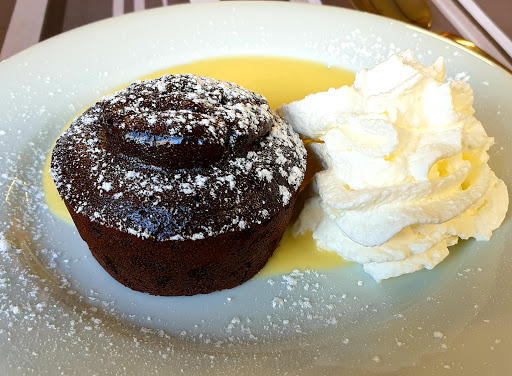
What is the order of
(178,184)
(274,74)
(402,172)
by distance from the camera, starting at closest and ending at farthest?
(178,184)
(402,172)
(274,74)

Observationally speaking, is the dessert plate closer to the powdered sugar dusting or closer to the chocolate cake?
the chocolate cake

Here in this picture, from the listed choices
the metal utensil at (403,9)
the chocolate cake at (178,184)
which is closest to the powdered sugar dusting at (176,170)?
the chocolate cake at (178,184)

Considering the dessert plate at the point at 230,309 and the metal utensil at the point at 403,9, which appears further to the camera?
the metal utensil at the point at 403,9

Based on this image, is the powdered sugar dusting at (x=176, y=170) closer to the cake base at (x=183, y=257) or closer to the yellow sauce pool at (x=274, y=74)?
the cake base at (x=183, y=257)

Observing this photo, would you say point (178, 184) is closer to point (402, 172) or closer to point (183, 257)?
point (183, 257)

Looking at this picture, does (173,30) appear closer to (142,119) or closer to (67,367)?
(142,119)

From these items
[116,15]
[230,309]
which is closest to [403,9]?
[116,15]
